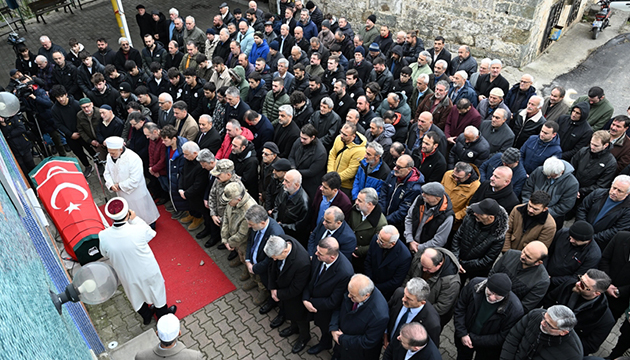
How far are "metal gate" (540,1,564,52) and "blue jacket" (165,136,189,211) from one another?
385 inches

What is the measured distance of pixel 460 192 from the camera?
5.43 m

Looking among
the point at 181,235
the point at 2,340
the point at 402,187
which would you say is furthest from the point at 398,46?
the point at 2,340

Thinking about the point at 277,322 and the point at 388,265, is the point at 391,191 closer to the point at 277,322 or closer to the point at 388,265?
the point at 388,265

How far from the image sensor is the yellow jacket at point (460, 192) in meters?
5.39

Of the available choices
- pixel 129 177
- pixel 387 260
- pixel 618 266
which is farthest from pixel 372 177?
pixel 129 177

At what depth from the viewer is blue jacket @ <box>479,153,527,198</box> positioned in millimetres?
5668

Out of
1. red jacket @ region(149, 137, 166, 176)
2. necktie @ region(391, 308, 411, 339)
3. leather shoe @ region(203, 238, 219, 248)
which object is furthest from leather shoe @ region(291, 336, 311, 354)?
red jacket @ region(149, 137, 166, 176)

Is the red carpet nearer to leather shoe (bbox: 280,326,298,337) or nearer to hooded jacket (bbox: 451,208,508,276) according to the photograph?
leather shoe (bbox: 280,326,298,337)

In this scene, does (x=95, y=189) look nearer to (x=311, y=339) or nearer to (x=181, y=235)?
(x=181, y=235)

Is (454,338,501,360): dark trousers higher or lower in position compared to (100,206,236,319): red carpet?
higher

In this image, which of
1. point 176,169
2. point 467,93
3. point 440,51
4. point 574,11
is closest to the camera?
point 176,169

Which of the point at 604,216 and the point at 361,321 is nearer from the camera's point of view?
the point at 361,321

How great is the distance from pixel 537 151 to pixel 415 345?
12.2 feet

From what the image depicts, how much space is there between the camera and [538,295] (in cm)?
422
